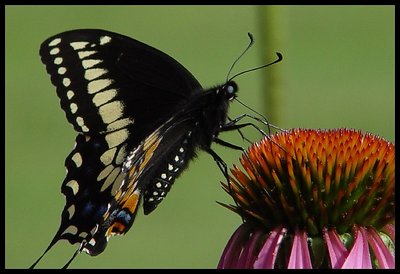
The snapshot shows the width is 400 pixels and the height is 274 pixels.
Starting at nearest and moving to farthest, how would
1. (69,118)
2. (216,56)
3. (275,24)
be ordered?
(69,118), (275,24), (216,56)

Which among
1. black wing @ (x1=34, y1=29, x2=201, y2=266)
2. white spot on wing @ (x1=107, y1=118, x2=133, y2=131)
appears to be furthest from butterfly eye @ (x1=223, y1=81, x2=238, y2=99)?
white spot on wing @ (x1=107, y1=118, x2=133, y2=131)

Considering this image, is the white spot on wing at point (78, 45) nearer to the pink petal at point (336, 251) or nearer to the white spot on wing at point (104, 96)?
the white spot on wing at point (104, 96)

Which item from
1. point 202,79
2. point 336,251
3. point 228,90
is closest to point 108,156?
point 228,90

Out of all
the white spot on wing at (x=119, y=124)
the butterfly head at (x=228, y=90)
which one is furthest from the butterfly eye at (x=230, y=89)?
the white spot on wing at (x=119, y=124)

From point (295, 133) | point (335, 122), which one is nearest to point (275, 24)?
point (295, 133)
